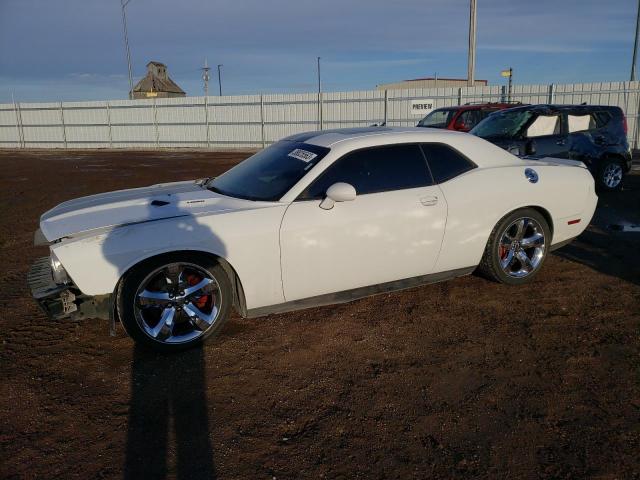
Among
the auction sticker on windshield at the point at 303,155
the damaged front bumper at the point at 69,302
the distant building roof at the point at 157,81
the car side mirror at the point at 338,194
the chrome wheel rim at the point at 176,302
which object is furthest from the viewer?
the distant building roof at the point at 157,81

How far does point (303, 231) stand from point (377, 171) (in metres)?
0.86

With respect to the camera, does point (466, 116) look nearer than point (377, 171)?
No

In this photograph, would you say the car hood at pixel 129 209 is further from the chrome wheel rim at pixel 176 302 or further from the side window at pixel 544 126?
the side window at pixel 544 126

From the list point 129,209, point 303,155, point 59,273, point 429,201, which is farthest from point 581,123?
point 59,273

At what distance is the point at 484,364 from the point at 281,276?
152cm

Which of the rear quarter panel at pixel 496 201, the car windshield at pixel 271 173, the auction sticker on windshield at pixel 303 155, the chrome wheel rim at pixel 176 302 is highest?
the auction sticker on windshield at pixel 303 155

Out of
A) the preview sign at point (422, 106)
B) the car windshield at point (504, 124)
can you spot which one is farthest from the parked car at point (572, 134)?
the preview sign at point (422, 106)

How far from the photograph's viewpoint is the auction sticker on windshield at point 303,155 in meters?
4.35

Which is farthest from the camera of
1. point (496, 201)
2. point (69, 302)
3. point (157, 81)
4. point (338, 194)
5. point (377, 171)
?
point (157, 81)

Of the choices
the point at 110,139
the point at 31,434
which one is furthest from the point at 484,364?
the point at 110,139

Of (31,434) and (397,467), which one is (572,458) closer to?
(397,467)

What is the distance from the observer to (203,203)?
13.6ft

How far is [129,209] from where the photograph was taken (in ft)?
13.3

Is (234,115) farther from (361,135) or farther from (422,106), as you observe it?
(361,135)
